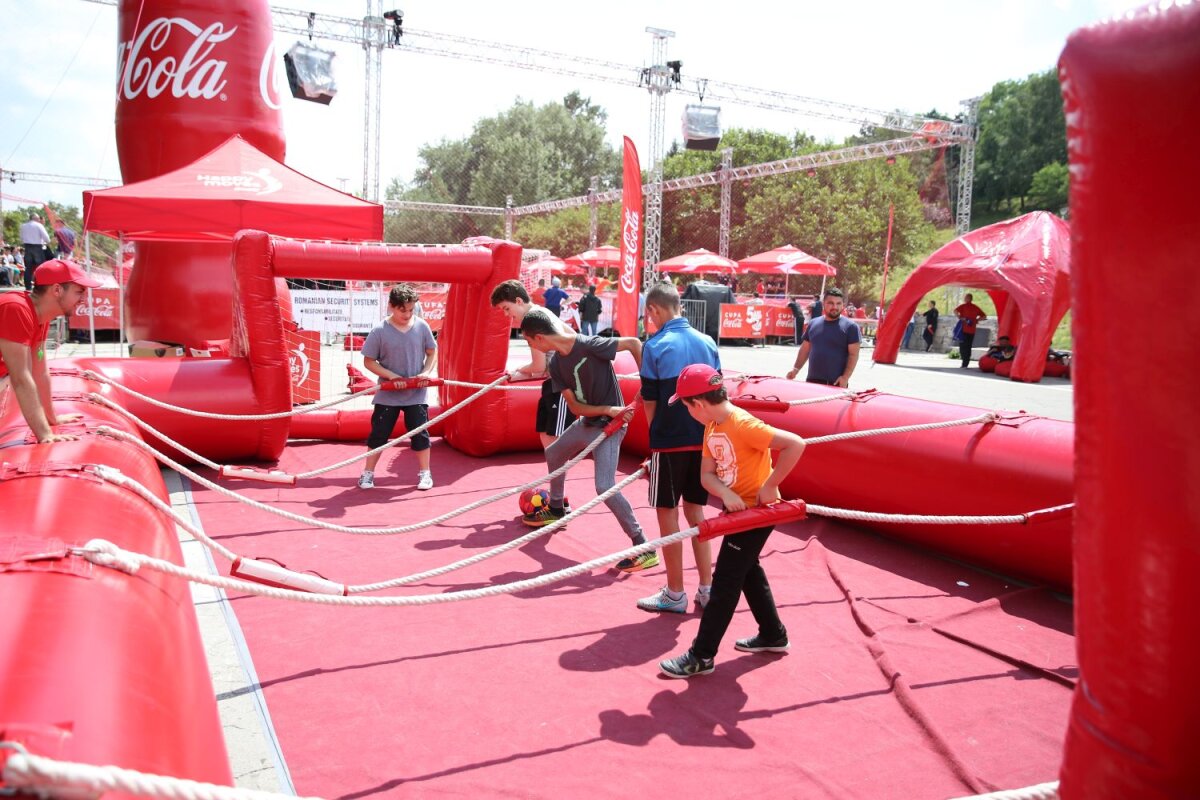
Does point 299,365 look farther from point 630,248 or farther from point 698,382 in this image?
point 698,382

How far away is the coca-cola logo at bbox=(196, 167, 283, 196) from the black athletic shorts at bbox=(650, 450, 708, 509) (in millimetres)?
7033

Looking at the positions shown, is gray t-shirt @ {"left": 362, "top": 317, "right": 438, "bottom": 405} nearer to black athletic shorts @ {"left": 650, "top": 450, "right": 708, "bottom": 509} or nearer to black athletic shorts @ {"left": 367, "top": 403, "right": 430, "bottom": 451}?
black athletic shorts @ {"left": 367, "top": 403, "right": 430, "bottom": 451}

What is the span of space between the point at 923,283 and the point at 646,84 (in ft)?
32.5

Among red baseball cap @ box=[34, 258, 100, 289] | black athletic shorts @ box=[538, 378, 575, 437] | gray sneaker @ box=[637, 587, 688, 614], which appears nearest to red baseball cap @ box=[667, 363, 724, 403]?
gray sneaker @ box=[637, 587, 688, 614]

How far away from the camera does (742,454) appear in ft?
11.5

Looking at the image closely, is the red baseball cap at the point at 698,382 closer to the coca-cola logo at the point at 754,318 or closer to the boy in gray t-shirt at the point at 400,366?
the boy in gray t-shirt at the point at 400,366

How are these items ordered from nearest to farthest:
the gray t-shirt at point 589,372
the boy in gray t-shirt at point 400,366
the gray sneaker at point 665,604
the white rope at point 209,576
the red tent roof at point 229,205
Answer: the white rope at point 209,576 → the gray sneaker at point 665,604 → the gray t-shirt at point 589,372 → the boy in gray t-shirt at point 400,366 → the red tent roof at point 229,205

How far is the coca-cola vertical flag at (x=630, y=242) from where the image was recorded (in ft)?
46.1

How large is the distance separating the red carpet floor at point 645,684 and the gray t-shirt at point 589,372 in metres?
1.01

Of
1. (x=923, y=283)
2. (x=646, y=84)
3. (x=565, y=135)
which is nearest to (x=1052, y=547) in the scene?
(x=923, y=283)

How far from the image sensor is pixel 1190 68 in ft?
3.14

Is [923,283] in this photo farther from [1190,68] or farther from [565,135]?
[565,135]

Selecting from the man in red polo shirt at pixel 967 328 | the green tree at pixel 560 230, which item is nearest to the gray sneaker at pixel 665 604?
the man in red polo shirt at pixel 967 328

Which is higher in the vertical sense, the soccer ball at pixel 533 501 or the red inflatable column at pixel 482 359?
the red inflatable column at pixel 482 359
